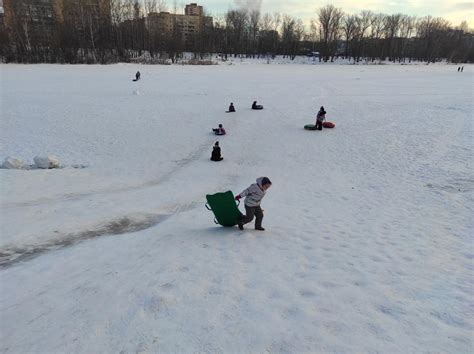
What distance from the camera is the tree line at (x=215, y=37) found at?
60.9 metres

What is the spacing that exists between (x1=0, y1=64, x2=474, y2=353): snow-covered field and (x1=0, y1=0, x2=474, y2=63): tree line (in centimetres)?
4624

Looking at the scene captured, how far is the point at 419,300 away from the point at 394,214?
18.2ft

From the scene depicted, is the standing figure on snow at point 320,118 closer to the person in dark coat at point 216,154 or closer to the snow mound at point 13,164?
the person in dark coat at point 216,154

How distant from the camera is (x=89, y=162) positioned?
51.4ft

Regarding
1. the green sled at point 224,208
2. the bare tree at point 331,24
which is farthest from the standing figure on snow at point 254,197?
the bare tree at point 331,24

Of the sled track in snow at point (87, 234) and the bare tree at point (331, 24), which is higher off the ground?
the bare tree at point (331, 24)

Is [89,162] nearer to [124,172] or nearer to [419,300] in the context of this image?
[124,172]

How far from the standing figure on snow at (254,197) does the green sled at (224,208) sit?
16 centimetres

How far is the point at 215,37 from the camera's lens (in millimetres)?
93875

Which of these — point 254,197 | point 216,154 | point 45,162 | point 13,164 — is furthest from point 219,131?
point 254,197

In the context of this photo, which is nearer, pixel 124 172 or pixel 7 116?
pixel 124 172

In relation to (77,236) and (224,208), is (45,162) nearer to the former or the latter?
(77,236)

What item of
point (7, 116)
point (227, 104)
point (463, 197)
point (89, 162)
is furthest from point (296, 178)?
point (7, 116)

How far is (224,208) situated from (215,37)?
9458 centimetres
